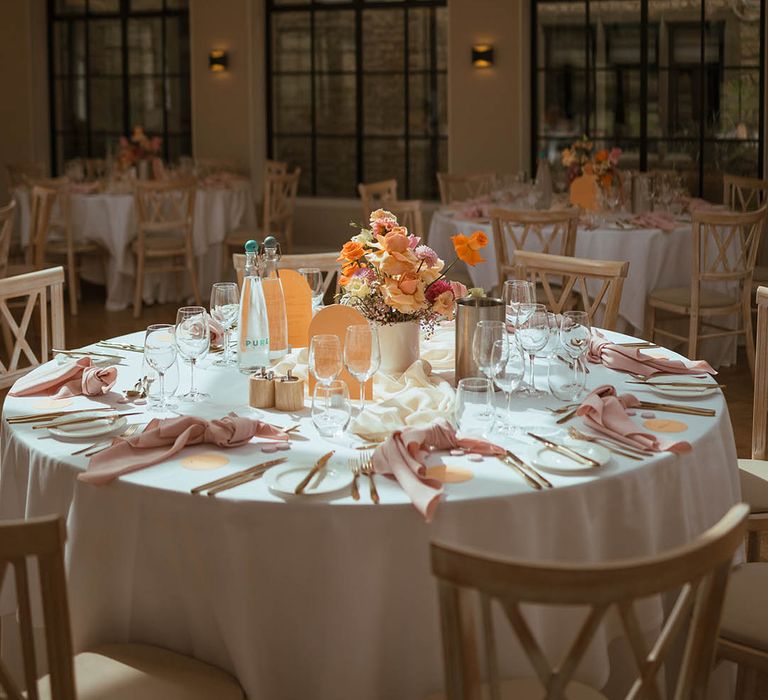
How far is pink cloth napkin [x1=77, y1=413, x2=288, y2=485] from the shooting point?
86.2 inches

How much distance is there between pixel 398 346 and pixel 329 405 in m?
0.49

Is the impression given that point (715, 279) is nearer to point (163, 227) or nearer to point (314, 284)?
point (314, 284)

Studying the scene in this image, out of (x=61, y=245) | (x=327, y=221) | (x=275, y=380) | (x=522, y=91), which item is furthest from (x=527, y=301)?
(x=327, y=221)

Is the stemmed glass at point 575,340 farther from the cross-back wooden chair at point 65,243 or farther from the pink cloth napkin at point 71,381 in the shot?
the cross-back wooden chair at point 65,243

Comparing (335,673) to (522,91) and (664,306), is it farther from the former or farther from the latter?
(522,91)

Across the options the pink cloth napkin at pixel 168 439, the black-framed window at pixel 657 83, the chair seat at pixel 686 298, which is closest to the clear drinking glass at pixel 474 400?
the pink cloth napkin at pixel 168 439

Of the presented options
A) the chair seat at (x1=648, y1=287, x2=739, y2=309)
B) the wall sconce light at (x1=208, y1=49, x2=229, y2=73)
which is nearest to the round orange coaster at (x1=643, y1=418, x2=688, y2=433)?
the chair seat at (x1=648, y1=287, x2=739, y2=309)

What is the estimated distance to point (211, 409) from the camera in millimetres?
2641

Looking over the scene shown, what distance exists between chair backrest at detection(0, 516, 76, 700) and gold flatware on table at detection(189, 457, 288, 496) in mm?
444

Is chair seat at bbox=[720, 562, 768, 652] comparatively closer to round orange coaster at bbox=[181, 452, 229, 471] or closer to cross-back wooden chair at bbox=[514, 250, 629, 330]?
round orange coaster at bbox=[181, 452, 229, 471]

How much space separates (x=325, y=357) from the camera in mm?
2434

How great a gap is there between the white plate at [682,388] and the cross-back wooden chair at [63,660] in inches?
50.8

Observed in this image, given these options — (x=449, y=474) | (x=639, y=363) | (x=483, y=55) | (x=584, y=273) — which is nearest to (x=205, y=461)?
(x=449, y=474)

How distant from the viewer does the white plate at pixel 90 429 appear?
239 cm
